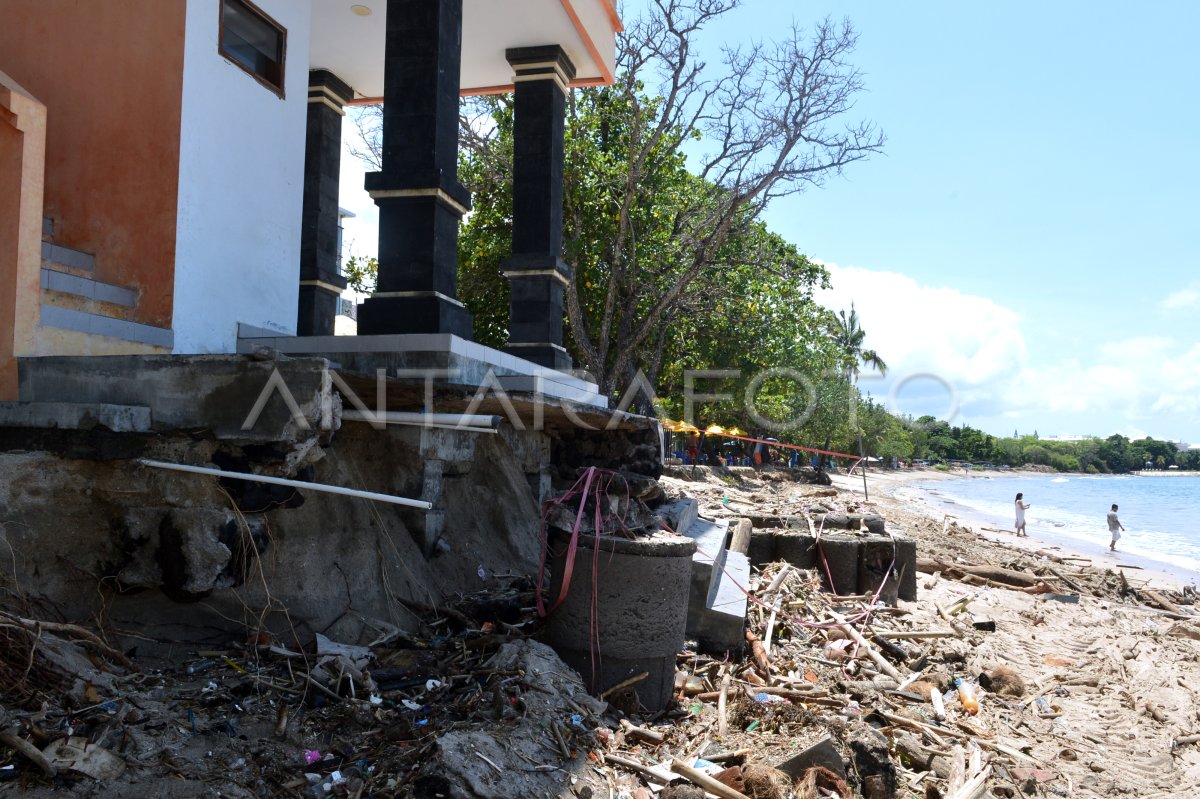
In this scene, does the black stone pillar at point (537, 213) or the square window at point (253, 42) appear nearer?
the square window at point (253, 42)

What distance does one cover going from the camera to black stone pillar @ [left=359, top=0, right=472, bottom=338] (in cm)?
671

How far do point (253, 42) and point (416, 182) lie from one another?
1.69 m

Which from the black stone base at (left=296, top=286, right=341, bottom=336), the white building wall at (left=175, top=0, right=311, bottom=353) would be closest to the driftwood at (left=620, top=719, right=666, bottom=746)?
the white building wall at (left=175, top=0, right=311, bottom=353)

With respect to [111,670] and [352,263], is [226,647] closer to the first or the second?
[111,670]

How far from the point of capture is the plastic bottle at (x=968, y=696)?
5961mm

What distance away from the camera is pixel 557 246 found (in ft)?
31.7

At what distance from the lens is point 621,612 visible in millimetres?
4809

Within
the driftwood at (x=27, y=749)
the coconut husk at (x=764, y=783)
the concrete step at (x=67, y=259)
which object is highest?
the concrete step at (x=67, y=259)

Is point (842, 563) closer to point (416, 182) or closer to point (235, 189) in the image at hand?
point (416, 182)

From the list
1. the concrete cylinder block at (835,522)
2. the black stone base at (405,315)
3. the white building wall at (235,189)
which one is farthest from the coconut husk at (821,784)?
the concrete cylinder block at (835,522)

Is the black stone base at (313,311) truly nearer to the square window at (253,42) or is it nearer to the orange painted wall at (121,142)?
the square window at (253,42)

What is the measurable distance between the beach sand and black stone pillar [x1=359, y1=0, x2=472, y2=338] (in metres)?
4.76

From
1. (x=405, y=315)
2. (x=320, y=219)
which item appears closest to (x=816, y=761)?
(x=405, y=315)

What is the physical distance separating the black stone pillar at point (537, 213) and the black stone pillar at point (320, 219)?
197 centimetres
